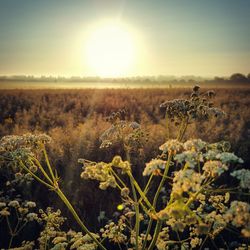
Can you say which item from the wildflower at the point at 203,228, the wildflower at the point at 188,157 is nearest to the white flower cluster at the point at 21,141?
the wildflower at the point at 188,157

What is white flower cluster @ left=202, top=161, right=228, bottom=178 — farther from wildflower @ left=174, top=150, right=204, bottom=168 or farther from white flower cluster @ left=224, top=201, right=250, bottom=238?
white flower cluster @ left=224, top=201, right=250, bottom=238

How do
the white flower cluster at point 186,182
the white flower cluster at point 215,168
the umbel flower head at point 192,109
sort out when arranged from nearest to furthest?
1. the white flower cluster at point 186,182
2. the white flower cluster at point 215,168
3. the umbel flower head at point 192,109

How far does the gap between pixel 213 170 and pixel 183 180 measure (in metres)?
0.35

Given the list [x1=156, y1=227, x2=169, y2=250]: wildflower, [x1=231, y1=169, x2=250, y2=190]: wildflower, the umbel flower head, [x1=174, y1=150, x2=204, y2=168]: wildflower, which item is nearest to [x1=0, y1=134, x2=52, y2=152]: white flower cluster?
the umbel flower head

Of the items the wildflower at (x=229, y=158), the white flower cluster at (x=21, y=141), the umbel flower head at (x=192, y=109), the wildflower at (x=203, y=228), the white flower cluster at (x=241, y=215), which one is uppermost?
the umbel flower head at (x=192, y=109)

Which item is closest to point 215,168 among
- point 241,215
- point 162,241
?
point 241,215

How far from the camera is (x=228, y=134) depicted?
12.3 meters

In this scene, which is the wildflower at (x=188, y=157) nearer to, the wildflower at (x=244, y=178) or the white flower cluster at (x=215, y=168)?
the white flower cluster at (x=215, y=168)

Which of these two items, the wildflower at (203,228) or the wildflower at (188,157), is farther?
the wildflower at (188,157)

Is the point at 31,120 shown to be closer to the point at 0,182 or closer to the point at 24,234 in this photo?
the point at 0,182

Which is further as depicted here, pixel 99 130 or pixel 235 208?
pixel 99 130

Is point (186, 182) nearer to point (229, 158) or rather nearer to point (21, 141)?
point (229, 158)

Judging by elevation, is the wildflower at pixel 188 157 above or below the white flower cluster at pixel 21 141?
above

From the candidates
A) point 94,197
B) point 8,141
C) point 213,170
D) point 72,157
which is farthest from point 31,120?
point 213,170
